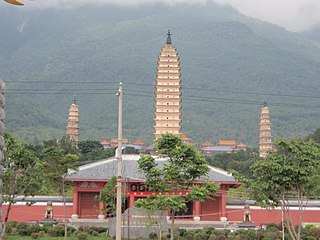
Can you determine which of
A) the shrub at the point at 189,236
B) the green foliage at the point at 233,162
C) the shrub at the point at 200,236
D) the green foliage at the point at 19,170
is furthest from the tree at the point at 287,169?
the green foliage at the point at 233,162

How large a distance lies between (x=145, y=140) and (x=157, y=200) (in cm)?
11884

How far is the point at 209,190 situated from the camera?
24.1m

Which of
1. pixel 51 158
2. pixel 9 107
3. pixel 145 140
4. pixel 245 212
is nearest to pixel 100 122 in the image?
pixel 145 140

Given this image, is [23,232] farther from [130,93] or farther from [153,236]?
[130,93]

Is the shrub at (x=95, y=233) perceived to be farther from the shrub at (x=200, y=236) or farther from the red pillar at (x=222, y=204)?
the red pillar at (x=222, y=204)

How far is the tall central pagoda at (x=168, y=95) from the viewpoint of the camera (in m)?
74.6

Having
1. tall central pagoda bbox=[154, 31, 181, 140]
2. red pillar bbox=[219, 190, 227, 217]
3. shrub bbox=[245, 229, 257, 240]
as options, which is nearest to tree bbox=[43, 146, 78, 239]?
shrub bbox=[245, 229, 257, 240]

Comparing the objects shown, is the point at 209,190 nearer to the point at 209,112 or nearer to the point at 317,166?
the point at 317,166

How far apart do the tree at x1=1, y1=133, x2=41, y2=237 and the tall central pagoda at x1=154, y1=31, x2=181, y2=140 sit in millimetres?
47813

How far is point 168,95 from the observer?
76500 millimetres

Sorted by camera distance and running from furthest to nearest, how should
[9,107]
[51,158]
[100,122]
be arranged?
1. [100,122]
2. [9,107]
3. [51,158]

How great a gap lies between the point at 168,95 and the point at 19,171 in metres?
51.4

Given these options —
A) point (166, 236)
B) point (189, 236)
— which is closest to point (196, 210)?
point (189, 236)

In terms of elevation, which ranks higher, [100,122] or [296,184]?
[100,122]
